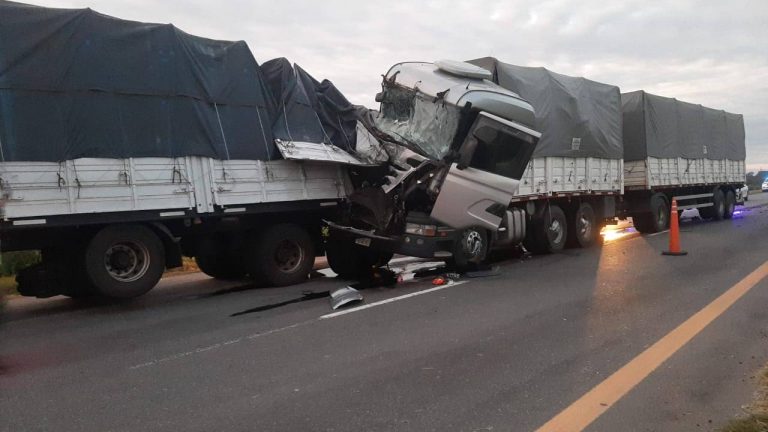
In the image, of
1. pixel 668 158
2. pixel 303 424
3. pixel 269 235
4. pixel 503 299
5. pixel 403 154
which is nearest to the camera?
pixel 303 424

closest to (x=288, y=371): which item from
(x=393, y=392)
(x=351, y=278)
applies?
(x=393, y=392)

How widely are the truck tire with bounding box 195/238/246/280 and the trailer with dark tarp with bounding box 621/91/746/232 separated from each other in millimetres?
11843

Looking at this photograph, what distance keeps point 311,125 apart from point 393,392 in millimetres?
6010

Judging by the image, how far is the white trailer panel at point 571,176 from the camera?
484 inches

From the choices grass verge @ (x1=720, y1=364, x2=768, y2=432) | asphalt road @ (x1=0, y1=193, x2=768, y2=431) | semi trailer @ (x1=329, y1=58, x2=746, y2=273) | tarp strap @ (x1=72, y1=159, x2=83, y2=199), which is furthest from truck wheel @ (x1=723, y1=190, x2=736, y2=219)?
tarp strap @ (x1=72, y1=159, x2=83, y2=199)

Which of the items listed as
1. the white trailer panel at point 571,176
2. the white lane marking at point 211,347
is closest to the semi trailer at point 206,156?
the white trailer panel at point 571,176

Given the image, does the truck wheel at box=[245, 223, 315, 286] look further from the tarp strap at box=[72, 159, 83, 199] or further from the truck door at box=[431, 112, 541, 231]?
the tarp strap at box=[72, 159, 83, 199]

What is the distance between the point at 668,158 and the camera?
17922mm

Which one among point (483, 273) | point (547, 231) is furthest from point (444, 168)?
point (547, 231)

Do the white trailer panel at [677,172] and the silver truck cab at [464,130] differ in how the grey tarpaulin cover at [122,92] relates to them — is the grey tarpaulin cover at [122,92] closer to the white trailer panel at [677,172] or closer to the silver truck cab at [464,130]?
the silver truck cab at [464,130]

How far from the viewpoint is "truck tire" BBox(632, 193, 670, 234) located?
56.4 feet

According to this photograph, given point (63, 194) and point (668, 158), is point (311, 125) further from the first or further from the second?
point (668, 158)

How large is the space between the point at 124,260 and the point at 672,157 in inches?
628

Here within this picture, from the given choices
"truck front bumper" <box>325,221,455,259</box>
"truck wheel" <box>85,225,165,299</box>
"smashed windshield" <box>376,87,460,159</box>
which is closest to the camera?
"truck wheel" <box>85,225,165,299</box>
